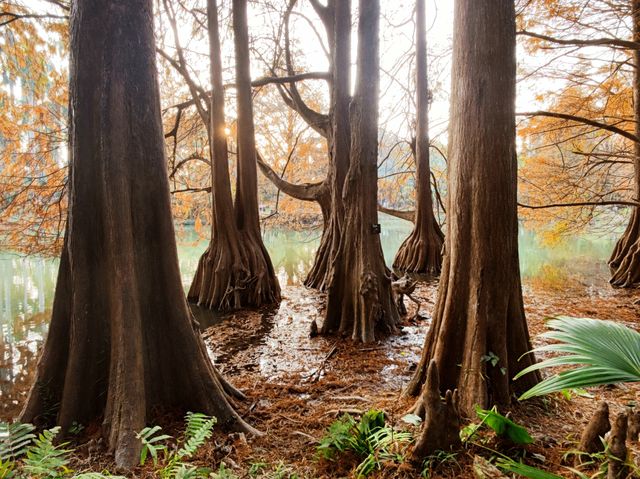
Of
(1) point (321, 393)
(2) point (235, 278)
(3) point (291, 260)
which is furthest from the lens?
(3) point (291, 260)

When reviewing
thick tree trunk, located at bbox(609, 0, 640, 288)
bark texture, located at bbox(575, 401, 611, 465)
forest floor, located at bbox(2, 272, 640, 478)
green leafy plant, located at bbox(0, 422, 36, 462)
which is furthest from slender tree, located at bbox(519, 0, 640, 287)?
A: green leafy plant, located at bbox(0, 422, 36, 462)

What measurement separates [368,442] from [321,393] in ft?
3.76

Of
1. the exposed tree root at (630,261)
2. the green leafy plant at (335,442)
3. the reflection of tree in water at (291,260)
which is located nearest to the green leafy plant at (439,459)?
the green leafy plant at (335,442)

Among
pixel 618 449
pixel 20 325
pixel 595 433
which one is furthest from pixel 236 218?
pixel 618 449

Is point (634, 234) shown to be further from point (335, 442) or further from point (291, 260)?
point (291, 260)

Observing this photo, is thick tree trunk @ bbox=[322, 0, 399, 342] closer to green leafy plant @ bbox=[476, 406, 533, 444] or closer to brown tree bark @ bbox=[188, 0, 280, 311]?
brown tree bark @ bbox=[188, 0, 280, 311]

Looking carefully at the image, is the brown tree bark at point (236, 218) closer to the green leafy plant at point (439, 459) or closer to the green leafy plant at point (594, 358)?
the green leafy plant at point (439, 459)

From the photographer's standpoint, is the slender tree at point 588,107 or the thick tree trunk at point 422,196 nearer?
the slender tree at point 588,107

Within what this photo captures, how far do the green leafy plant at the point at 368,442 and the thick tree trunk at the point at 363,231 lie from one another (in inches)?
94.7

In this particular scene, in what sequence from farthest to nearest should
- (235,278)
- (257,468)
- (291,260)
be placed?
(291,260)
(235,278)
(257,468)

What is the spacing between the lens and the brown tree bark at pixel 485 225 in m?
2.16

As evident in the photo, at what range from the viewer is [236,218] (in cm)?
696

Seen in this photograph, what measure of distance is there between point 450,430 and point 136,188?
2301 mm

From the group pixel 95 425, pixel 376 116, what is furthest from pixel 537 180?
pixel 95 425
